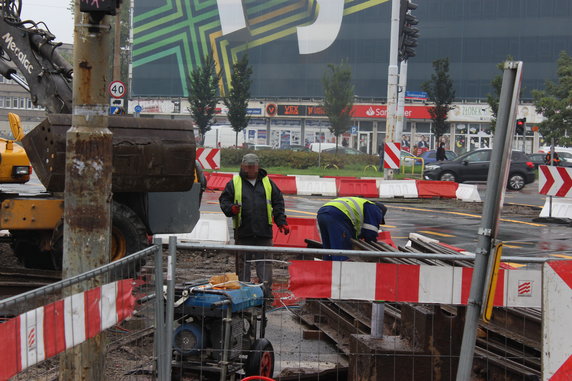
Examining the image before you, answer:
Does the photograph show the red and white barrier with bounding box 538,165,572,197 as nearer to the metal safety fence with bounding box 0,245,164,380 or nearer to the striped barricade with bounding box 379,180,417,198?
the striped barricade with bounding box 379,180,417,198

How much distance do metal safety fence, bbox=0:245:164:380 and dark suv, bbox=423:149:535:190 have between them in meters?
28.9

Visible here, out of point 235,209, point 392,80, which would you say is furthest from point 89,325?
point 392,80

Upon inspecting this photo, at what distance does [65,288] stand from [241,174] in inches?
211

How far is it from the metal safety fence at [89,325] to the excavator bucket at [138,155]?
4.45 m

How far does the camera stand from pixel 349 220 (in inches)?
339

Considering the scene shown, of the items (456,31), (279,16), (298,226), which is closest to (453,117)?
(456,31)

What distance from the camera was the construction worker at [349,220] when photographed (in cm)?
859

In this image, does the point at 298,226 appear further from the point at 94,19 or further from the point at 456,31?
the point at 456,31

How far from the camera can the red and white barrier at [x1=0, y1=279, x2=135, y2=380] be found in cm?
365

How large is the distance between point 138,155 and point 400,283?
5.11m

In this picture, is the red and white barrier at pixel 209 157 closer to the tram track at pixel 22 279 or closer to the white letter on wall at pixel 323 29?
the tram track at pixel 22 279

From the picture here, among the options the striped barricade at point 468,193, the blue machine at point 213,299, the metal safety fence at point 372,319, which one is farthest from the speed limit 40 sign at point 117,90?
the blue machine at point 213,299

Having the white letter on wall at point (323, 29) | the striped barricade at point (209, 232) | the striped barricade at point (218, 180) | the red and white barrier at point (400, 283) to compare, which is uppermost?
the white letter on wall at point (323, 29)

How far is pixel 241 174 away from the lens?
9531mm
